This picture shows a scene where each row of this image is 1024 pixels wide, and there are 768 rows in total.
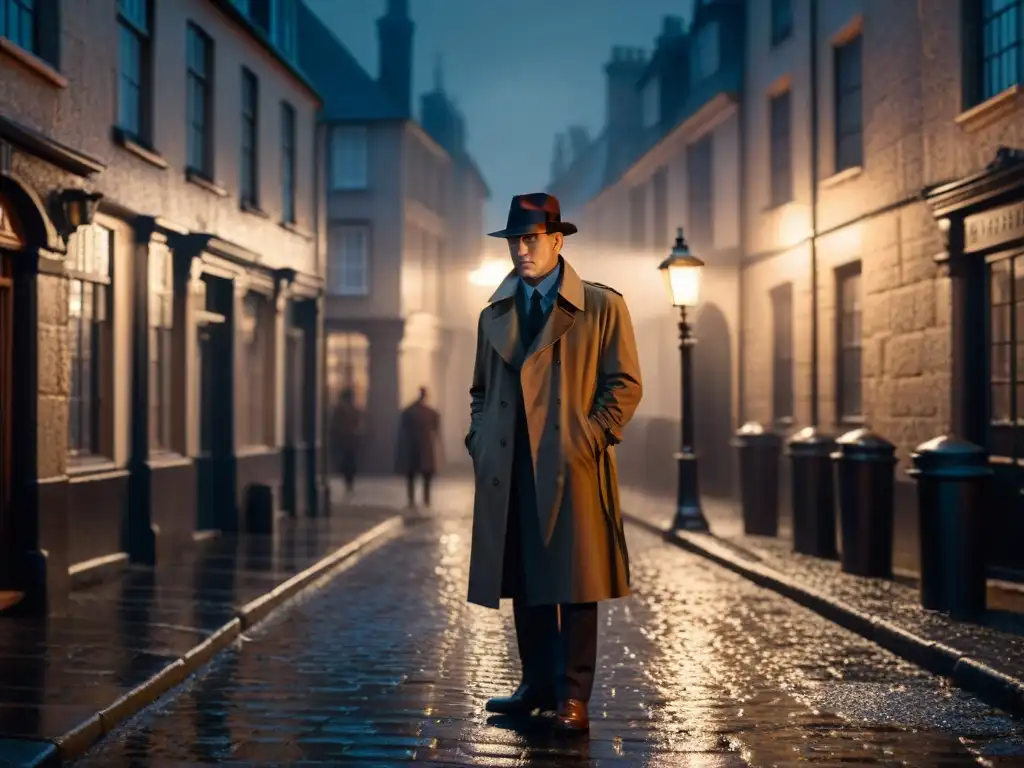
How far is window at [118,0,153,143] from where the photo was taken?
1298 cm

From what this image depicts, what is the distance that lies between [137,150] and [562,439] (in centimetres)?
819

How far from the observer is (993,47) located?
1211 centimetres

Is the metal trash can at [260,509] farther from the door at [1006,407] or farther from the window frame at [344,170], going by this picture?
the window frame at [344,170]

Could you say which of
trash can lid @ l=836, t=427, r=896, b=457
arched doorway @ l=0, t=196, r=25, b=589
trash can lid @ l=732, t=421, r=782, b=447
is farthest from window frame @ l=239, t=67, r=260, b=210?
trash can lid @ l=836, t=427, r=896, b=457

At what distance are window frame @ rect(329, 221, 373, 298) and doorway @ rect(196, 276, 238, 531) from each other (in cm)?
1809

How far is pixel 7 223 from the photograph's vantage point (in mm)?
9500

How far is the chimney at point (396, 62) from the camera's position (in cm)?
3594

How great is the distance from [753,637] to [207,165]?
8.96 metres

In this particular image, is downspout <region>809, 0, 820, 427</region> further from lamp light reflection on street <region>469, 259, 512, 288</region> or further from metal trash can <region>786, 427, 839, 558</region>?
lamp light reflection on street <region>469, 259, 512, 288</region>

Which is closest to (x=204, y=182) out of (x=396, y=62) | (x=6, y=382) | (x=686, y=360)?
(x=686, y=360)

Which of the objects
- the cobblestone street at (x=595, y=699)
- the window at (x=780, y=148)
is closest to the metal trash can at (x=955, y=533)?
the cobblestone street at (x=595, y=699)

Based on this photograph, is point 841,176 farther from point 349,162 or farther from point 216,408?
point 349,162

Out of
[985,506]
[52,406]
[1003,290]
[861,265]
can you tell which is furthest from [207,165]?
[985,506]

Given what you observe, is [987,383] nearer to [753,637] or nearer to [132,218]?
[753,637]
